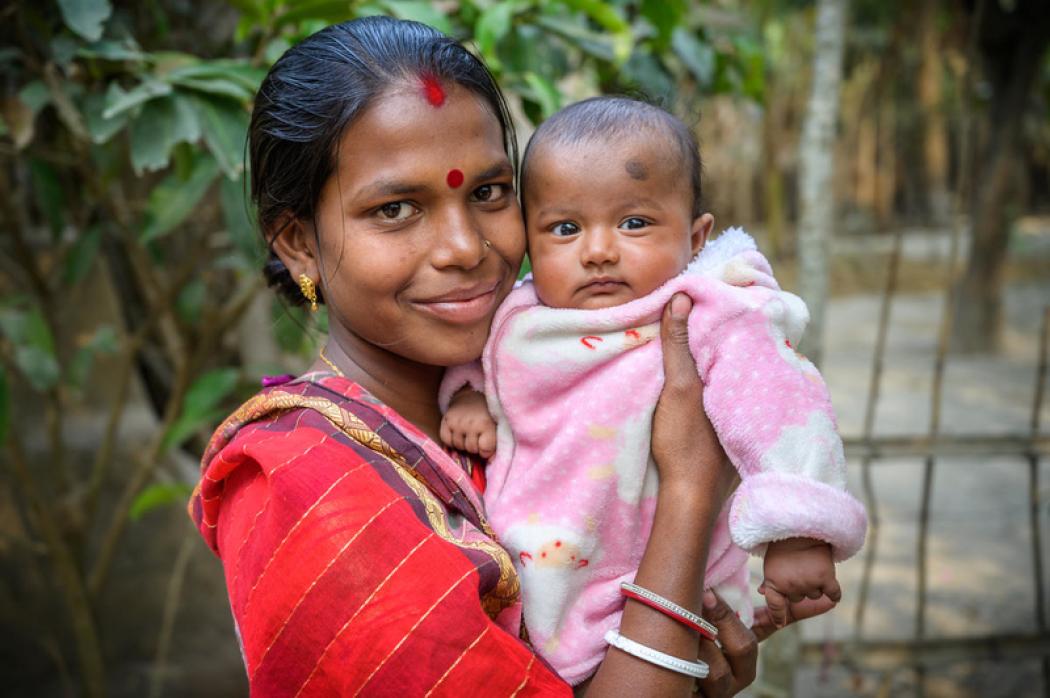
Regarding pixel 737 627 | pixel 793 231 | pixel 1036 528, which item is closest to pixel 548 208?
pixel 737 627

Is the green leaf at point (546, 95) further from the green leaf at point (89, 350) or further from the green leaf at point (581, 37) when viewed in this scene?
the green leaf at point (89, 350)

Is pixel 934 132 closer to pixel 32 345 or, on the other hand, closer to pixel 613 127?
pixel 32 345

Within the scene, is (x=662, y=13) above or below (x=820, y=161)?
above

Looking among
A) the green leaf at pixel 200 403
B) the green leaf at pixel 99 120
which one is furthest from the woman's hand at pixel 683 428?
the green leaf at pixel 200 403

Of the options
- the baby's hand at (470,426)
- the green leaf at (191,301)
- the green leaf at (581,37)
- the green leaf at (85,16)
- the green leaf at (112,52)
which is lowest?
the green leaf at (191,301)

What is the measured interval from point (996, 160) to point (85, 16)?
25.9 ft

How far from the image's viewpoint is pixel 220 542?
135cm

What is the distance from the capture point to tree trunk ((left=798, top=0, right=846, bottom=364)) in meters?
2.88

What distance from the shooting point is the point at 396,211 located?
4.34 feet

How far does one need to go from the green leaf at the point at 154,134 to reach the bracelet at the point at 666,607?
3.95 ft

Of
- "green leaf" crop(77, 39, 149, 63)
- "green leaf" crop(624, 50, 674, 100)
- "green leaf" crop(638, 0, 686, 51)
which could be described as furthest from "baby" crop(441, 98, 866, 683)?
"green leaf" crop(624, 50, 674, 100)

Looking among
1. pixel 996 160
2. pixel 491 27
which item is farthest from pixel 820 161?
pixel 996 160

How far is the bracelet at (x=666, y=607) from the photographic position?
1266 millimetres

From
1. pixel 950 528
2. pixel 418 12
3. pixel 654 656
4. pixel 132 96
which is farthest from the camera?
pixel 950 528
